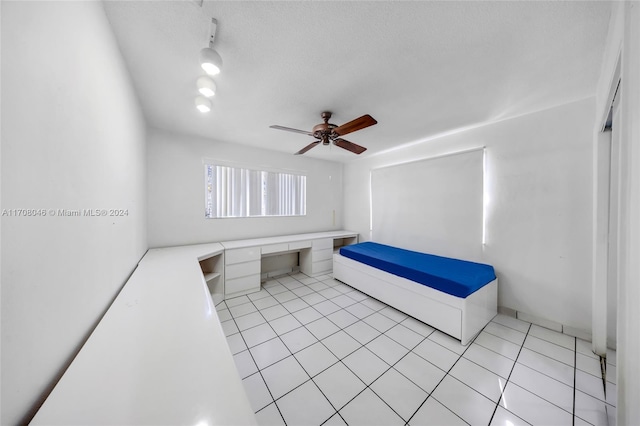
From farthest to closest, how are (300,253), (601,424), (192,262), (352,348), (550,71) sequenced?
(300,253), (192,262), (352,348), (550,71), (601,424)

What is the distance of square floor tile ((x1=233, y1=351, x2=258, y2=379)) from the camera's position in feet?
5.73

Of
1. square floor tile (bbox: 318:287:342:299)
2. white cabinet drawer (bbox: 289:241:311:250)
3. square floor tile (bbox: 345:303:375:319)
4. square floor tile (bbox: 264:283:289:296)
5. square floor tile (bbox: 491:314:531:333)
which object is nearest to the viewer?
square floor tile (bbox: 491:314:531:333)

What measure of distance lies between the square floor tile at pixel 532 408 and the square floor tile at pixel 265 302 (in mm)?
2496

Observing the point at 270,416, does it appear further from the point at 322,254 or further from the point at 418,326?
the point at 322,254

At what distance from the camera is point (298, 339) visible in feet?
7.11

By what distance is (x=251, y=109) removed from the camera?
2.35 metres

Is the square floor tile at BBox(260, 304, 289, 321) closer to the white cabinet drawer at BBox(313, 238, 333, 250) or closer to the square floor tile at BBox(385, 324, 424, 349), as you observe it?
the square floor tile at BBox(385, 324, 424, 349)

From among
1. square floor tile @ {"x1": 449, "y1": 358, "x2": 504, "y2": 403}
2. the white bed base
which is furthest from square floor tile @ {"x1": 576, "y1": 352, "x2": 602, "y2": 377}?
square floor tile @ {"x1": 449, "y1": 358, "x2": 504, "y2": 403}

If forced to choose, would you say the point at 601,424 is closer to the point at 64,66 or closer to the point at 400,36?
the point at 400,36

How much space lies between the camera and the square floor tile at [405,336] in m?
2.12

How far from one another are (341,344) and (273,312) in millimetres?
1048

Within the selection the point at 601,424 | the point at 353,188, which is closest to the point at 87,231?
the point at 601,424

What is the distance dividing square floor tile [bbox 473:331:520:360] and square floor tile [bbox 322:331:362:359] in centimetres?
130

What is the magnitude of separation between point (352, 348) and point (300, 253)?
2.43m
